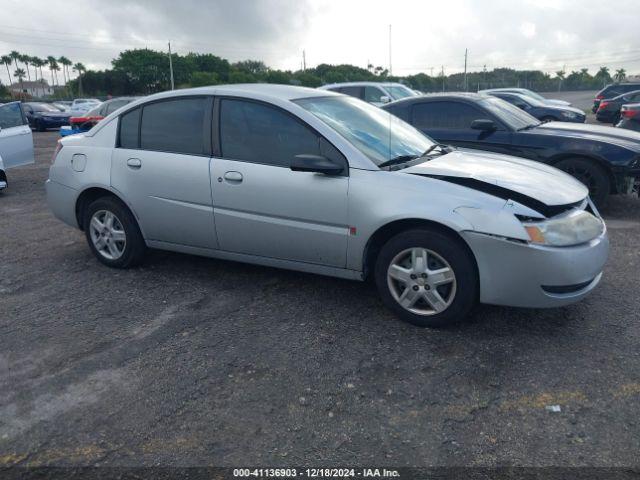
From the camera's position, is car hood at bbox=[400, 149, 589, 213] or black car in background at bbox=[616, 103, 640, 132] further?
black car in background at bbox=[616, 103, 640, 132]

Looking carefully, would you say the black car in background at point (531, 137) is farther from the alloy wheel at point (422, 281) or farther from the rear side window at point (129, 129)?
the rear side window at point (129, 129)

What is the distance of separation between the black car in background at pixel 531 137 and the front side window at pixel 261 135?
3.83 metres

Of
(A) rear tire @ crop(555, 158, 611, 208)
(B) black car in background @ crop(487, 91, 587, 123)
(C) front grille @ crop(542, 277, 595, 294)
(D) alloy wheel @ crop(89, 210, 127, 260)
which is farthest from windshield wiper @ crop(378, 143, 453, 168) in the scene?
(B) black car in background @ crop(487, 91, 587, 123)

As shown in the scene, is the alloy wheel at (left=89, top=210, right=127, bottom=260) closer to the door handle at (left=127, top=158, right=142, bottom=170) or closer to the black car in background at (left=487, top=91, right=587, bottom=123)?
the door handle at (left=127, top=158, right=142, bottom=170)

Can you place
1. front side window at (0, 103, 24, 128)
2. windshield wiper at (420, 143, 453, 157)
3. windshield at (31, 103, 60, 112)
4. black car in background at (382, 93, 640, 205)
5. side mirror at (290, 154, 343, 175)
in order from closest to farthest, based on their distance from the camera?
1. side mirror at (290, 154, 343, 175)
2. windshield wiper at (420, 143, 453, 157)
3. black car in background at (382, 93, 640, 205)
4. front side window at (0, 103, 24, 128)
5. windshield at (31, 103, 60, 112)

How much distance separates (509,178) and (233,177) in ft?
6.76

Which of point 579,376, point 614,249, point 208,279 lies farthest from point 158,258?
point 614,249

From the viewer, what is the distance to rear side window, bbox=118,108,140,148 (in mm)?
5102

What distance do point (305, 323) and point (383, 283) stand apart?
2.07 feet

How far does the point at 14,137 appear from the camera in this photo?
9797mm

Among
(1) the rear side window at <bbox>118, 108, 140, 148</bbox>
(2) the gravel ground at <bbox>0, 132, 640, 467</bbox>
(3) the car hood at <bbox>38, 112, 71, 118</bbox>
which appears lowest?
(2) the gravel ground at <bbox>0, 132, 640, 467</bbox>

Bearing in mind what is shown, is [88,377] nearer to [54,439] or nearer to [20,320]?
[54,439]

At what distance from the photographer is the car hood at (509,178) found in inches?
150

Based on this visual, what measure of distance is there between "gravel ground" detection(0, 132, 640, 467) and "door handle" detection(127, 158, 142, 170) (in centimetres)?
99
